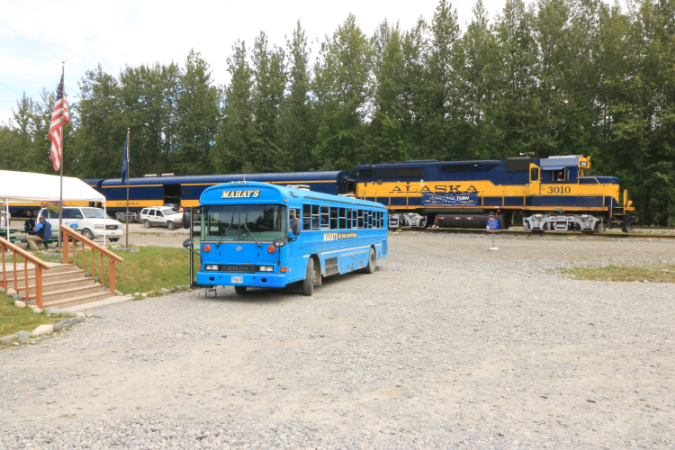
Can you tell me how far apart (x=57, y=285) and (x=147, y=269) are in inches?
127

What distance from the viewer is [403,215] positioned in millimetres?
31484

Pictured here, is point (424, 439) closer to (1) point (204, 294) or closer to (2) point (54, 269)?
(1) point (204, 294)

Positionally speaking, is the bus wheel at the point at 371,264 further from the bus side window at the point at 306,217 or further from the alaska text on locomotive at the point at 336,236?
the bus side window at the point at 306,217

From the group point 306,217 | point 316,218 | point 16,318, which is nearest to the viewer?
point 16,318

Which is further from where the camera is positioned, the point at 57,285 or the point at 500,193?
the point at 500,193

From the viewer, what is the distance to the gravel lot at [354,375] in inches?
171

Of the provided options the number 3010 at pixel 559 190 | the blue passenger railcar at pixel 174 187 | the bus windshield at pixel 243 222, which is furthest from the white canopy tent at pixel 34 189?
the number 3010 at pixel 559 190

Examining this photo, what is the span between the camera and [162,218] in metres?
34.4

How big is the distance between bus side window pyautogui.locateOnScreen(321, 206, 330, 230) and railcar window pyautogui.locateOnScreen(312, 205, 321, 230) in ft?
0.69

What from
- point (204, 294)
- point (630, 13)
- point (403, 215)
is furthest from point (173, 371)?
point (630, 13)

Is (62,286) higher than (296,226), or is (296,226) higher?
(296,226)

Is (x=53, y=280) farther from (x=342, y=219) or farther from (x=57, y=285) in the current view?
(x=342, y=219)

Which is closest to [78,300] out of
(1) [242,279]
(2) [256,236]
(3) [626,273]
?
(1) [242,279]

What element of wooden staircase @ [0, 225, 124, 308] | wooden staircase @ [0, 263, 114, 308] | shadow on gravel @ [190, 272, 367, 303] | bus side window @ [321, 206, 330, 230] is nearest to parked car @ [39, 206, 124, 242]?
wooden staircase @ [0, 225, 124, 308]
